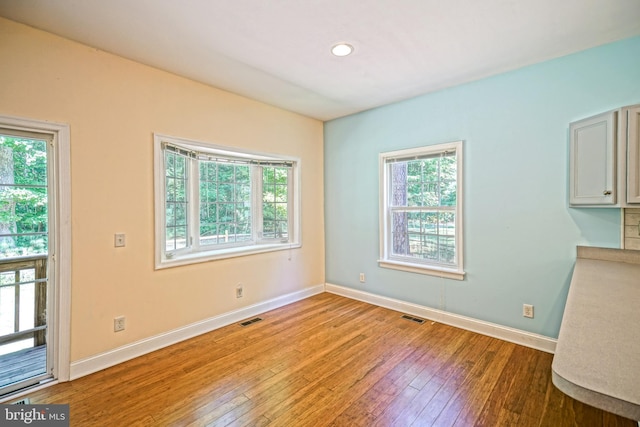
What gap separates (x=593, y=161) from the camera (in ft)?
7.28

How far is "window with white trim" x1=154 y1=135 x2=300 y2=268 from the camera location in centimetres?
294

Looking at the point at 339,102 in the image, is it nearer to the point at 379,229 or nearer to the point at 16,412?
the point at 379,229

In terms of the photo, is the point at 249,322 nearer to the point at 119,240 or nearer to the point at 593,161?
the point at 119,240

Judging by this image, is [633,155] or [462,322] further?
[462,322]

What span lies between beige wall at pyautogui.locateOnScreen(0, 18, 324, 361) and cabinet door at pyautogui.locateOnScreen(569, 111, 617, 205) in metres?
3.16

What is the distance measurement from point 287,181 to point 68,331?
8.93 ft

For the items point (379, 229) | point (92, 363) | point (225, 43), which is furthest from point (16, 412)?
point (379, 229)

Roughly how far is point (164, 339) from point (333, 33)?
10.0ft

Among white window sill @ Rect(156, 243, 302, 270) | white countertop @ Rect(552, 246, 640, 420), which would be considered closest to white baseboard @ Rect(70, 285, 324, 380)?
white window sill @ Rect(156, 243, 302, 270)

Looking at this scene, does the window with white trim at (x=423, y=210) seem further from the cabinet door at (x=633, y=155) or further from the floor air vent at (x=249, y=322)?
the floor air vent at (x=249, y=322)

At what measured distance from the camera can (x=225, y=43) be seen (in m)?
2.31
